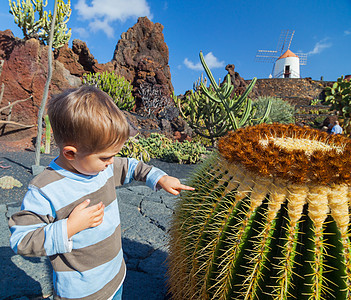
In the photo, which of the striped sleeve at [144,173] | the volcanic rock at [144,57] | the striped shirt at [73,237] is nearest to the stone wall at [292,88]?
the volcanic rock at [144,57]

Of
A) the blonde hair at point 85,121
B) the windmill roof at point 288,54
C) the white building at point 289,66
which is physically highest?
the windmill roof at point 288,54

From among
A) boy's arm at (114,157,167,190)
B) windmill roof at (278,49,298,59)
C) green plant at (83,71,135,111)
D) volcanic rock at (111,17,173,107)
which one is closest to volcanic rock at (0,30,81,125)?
green plant at (83,71,135,111)

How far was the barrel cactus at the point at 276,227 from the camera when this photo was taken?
2.98ft

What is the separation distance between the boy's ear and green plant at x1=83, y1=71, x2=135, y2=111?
40.7ft

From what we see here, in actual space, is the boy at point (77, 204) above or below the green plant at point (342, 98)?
below

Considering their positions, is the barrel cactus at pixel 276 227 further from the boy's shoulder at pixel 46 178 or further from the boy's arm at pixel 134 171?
the boy's shoulder at pixel 46 178

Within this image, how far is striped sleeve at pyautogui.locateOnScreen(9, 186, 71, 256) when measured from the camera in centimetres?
91

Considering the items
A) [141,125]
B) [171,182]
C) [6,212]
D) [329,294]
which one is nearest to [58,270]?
[171,182]

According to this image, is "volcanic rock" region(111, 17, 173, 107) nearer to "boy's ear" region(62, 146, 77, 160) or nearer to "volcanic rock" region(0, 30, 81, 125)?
"volcanic rock" region(0, 30, 81, 125)

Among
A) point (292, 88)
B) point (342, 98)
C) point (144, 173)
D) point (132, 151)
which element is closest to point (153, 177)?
point (144, 173)

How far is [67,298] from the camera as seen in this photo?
1.12 metres

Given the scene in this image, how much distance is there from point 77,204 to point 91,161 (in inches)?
8.4

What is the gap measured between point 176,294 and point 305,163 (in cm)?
106

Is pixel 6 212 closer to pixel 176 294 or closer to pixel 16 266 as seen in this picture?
pixel 16 266
